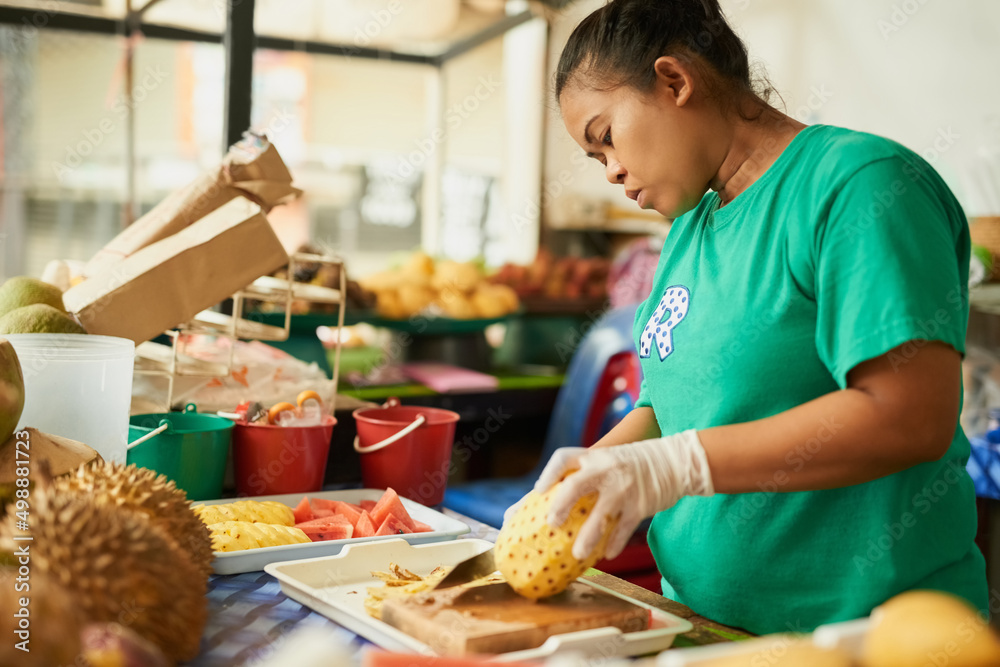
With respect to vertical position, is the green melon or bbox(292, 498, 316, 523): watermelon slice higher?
the green melon

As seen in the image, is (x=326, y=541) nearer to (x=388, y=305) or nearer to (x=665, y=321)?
(x=665, y=321)

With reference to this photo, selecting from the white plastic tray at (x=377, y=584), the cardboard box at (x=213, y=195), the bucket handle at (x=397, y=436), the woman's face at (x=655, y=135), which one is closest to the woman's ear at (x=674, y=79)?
the woman's face at (x=655, y=135)

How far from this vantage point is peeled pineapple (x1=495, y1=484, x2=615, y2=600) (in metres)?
1.15

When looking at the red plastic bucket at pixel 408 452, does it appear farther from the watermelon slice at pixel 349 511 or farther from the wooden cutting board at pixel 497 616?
the wooden cutting board at pixel 497 616

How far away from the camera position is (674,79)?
4.45ft

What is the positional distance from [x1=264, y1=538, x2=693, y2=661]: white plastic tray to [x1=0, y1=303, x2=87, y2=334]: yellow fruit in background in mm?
701

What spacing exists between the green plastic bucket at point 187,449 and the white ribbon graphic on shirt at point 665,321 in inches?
34.4

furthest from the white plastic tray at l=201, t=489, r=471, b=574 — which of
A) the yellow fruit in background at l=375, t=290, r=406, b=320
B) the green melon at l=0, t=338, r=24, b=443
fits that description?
the yellow fruit in background at l=375, t=290, r=406, b=320

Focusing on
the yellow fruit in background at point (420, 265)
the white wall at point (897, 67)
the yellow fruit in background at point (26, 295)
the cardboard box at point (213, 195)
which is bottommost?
the yellow fruit in background at point (26, 295)

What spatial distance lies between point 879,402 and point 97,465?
106 cm

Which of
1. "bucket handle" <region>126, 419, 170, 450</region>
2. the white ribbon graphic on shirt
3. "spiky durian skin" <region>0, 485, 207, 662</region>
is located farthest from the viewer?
"bucket handle" <region>126, 419, 170, 450</region>

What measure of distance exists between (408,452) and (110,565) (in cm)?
104

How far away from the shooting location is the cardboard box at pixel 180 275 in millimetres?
1750

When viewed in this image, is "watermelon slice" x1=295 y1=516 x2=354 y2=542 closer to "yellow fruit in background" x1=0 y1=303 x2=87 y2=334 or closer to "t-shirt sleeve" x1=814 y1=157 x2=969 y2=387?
"yellow fruit in background" x1=0 y1=303 x2=87 y2=334
